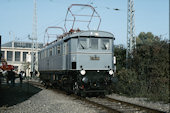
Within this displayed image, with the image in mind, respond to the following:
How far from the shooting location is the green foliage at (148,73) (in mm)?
14233

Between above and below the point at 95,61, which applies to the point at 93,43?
above

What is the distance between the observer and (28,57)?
17.1 metres

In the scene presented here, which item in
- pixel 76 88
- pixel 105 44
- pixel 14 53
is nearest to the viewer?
pixel 76 88

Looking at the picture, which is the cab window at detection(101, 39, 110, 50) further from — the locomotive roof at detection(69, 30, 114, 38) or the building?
the building

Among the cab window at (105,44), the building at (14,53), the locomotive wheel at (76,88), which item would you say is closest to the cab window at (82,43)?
the cab window at (105,44)

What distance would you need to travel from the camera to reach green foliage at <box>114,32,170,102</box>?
46.7 ft

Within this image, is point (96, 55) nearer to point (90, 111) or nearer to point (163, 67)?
point (163, 67)

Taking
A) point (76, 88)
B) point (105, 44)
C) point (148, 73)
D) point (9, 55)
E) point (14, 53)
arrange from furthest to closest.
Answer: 1. point (14, 53)
2. point (9, 55)
3. point (148, 73)
4. point (105, 44)
5. point (76, 88)

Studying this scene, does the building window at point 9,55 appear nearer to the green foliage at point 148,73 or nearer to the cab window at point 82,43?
the green foliage at point 148,73

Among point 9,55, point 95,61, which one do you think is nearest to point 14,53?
point 9,55

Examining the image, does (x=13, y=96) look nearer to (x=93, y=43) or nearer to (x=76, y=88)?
(x=76, y=88)

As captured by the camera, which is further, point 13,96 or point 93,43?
point 13,96

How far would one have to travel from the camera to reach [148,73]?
1512 cm

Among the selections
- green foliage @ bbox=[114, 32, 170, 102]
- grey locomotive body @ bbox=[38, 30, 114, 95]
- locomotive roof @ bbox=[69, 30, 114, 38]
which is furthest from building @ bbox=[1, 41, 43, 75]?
locomotive roof @ bbox=[69, 30, 114, 38]
